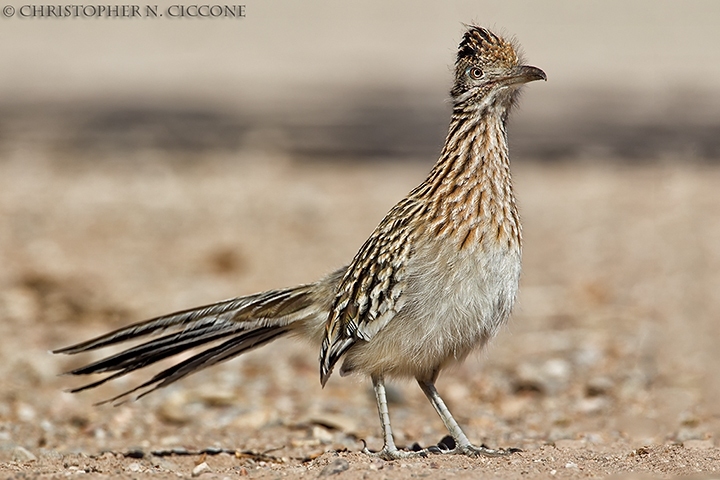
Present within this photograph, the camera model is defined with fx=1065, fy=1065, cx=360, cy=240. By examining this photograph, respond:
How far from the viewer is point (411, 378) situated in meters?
6.23

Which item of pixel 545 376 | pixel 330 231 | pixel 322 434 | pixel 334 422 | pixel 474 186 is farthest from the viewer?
pixel 330 231

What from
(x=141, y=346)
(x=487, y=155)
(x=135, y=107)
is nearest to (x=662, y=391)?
(x=487, y=155)

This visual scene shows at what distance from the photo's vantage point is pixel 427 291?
5.76m

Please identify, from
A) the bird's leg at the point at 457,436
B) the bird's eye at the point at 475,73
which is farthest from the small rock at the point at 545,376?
the bird's eye at the point at 475,73

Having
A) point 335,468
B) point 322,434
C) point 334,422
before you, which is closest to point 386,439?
point 335,468

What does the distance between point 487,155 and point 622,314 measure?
441cm

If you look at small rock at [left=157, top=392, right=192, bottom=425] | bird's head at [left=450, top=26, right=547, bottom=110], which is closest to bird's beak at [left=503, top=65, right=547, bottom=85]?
bird's head at [left=450, top=26, right=547, bottom=110]

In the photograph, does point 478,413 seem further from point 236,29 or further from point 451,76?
point 236,29

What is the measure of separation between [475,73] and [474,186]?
2.24 feet

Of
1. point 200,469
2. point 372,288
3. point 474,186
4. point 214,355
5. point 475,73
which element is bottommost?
point 200,469

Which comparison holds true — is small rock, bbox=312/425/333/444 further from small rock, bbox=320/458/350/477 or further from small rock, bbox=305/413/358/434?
small rock, bbox=320/458/350/477

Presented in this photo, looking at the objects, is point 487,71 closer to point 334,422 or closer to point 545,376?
point 334,422

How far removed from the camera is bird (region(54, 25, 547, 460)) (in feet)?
18.9

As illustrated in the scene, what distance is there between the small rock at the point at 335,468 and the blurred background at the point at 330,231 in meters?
1.91
